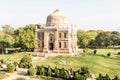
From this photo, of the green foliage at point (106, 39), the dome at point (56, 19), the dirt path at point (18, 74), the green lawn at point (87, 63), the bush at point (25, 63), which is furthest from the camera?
the green foliage at point (106, 39)

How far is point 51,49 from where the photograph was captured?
70562mm

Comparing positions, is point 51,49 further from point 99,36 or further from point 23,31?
point 99,36

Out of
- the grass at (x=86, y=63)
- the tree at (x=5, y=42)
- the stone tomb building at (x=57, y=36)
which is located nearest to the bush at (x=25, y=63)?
the grass at (x=86, y=63)

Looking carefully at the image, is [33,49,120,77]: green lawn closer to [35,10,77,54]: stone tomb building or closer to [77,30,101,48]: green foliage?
[35,10,77,54]: stone tomb building

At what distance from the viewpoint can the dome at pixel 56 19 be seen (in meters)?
72.1

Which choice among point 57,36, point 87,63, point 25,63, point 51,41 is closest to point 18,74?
point 25,63

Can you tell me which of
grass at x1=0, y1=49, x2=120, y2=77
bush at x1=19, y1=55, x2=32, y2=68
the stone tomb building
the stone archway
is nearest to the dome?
the stone tomb building

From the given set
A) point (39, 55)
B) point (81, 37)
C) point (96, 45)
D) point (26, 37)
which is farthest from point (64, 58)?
point (96, 45)

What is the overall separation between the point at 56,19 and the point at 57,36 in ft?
18.6

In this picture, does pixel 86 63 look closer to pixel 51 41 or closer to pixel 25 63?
pixel 25 63

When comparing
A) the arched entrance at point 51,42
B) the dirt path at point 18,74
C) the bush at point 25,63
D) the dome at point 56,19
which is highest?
the dome at point 56,19

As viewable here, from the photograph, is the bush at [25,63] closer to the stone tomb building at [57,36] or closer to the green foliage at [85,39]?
the stone tomb building at [57,36]

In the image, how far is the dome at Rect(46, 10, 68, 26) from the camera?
72125 mm

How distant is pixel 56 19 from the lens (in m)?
72.3
